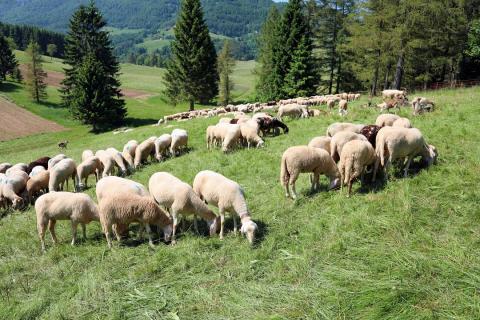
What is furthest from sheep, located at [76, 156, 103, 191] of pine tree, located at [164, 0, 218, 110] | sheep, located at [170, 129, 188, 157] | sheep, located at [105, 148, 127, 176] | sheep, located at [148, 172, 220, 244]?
pine tree, located at [164, 0, 218, 110]

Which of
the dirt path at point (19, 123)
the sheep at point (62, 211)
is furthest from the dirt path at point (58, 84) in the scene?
the sheep at point (62, 211)

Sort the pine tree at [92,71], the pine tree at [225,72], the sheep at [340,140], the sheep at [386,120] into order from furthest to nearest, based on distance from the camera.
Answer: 1. the pine tree at [225,72]
2. the pine tree at [92,71]
3. the sheep at [386,120]
4. the sheep at [340,140]

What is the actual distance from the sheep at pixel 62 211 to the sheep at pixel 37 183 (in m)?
6.00

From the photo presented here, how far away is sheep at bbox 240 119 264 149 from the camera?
55.1 ft

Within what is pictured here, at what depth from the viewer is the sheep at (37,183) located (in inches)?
607

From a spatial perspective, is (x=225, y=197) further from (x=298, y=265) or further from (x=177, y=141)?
(x=177, y=141)

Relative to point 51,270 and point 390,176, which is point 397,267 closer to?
point 390,176

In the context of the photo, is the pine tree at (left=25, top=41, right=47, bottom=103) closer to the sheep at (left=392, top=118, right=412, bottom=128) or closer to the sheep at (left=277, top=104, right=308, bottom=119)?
the sheep at (left=277, top=104, right=308, bottom=119)

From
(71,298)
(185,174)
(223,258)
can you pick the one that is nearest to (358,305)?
(223,258)

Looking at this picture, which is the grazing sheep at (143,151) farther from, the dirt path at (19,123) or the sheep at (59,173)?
the dirt path at (19,123)

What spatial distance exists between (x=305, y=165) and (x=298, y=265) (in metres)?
3.81

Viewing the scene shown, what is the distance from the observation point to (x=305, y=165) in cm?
1047

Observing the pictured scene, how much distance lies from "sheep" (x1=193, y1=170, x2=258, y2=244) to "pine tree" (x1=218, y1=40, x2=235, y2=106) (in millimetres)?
58683

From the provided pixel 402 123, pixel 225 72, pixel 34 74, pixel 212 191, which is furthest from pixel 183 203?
pixel 34 74
